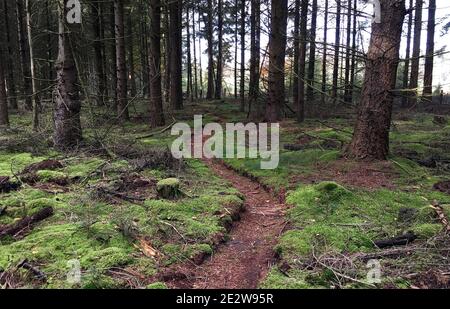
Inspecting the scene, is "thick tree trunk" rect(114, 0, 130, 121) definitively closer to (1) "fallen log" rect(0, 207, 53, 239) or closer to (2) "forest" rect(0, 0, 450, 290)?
(2) "forest" rect(0, 0, 450, 290)

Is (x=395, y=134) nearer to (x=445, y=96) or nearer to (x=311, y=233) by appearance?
(x=311, y=233)

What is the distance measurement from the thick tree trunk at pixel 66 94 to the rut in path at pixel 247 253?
5.04m

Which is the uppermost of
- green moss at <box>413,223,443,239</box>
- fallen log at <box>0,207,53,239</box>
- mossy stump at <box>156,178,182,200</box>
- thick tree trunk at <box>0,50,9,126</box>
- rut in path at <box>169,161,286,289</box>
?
thick tree trunk at <box>0,50,9,126</box>

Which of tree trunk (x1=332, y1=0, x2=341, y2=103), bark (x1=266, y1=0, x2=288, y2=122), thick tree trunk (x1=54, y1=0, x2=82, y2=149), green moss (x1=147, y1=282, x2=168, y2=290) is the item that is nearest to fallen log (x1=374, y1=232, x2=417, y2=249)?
green moss (x1=147, y1=282, x2=168, y2=290)

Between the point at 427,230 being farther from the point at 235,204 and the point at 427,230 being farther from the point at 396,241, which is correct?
the point at 235,204

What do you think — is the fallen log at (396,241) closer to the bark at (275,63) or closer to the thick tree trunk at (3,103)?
the bark at (275,63)

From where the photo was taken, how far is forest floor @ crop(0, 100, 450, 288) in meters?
3.89

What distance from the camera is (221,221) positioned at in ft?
18.1

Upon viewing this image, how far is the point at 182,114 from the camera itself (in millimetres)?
19828

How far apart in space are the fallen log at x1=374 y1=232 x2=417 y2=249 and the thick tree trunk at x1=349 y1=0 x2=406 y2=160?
143 inches

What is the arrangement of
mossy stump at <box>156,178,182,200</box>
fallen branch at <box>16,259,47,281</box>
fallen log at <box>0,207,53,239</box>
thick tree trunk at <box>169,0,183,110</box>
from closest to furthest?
1. fallen branch at <box>16,259,47,281</box>
2. fallen log at <box>0,207,53,239</box>
3. mossy stump at <box>156,178,182,200</box>
4. thick tree trunk at <box>169,0,183,110</box>
